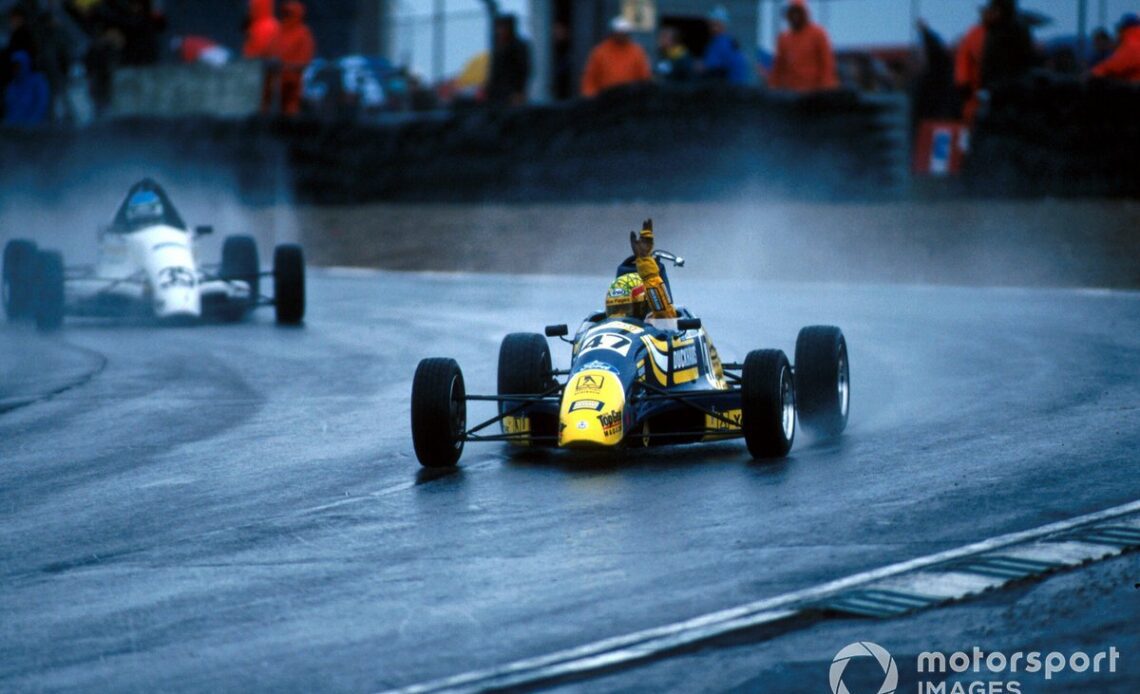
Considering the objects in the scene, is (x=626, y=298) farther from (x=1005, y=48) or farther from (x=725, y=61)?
(x=725, y=61)

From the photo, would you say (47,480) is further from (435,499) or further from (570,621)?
(570,621)

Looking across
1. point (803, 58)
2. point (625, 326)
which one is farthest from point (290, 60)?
point (625, 326)

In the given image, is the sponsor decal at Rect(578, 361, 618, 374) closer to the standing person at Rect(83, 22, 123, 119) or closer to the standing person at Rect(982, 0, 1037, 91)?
the standing person at Rect(982, 0, 1037, 91)

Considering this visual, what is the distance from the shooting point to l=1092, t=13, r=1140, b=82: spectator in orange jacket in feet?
61.8

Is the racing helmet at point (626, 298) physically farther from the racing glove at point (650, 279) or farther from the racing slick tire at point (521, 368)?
the racing slick tire at point (521, 368)

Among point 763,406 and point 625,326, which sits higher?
point 625,326

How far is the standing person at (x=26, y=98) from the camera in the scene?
91.6 ft

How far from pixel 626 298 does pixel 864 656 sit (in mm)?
4195

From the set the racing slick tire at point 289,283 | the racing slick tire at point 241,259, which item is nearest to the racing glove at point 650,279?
the racing slick tire at point 289,283

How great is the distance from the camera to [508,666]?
509 centimetres

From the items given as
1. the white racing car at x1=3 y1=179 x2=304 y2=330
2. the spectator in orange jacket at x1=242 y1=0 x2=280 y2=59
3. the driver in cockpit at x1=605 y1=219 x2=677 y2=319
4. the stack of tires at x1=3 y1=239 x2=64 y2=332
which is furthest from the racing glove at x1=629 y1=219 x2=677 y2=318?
the spectator in orange jacket at x1=242 y1=0 x2=280 y2=59

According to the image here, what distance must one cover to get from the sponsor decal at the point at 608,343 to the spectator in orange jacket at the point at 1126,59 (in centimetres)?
1157

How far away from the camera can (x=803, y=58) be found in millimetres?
21156

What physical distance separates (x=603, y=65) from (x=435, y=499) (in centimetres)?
1575
